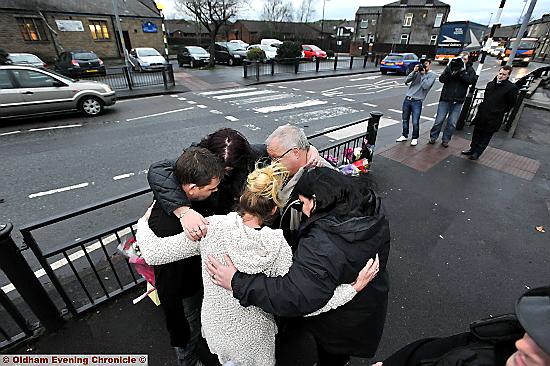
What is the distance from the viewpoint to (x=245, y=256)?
51.5 inches

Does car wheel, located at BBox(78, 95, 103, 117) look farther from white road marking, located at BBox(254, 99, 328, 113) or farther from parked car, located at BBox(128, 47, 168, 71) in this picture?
parked car, located at BBox(128, 47, 168, 71)

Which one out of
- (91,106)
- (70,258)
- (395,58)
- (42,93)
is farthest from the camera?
(395,58)

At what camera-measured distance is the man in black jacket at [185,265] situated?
1697mm

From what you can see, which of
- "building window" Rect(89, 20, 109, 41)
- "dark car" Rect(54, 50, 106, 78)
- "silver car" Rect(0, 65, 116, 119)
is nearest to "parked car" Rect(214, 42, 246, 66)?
"building window" Rect(89, 20, 109, 41)

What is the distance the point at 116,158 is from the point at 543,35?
2428 inches

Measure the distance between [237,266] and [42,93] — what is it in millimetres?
10367

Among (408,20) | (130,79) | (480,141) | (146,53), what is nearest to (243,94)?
(130,79)

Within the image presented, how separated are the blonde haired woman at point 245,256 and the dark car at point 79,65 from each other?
59.2ft

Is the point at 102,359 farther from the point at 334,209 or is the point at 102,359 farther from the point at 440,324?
the point at 440,324

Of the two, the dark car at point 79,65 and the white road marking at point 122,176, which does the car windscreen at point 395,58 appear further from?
the white road marking at point 122,176

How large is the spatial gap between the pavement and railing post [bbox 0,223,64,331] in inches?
8.3

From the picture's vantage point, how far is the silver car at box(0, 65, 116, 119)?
→ 782 centimetres

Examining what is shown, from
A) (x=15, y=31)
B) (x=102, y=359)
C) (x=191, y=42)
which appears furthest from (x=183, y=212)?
(x=191, y=42)

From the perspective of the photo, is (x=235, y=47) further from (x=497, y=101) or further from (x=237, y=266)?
(x=237, y=266)
